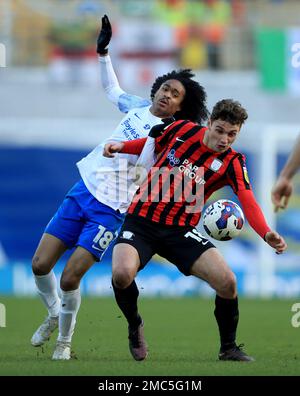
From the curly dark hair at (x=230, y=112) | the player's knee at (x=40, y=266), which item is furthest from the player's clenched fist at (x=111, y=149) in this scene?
the player's knee at (x=40, y=266)

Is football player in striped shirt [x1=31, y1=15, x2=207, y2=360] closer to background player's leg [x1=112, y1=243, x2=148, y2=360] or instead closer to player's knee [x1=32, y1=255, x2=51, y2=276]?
player's knee [x1=32, y1=255, x2=51, y2=276]

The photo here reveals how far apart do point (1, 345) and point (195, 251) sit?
2388 millimetres

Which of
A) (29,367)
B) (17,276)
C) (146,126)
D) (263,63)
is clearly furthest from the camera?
(263,63)

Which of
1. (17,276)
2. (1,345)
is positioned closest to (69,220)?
(1,345)

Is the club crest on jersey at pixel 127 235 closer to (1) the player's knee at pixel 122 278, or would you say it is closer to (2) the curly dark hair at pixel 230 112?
(1) the player's knee at pixel 122 278

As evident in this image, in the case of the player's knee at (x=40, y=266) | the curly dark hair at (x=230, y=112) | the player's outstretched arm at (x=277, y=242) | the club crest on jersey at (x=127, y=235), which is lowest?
the player's knee at (x=40, y=266)

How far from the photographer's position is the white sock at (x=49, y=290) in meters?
8.47

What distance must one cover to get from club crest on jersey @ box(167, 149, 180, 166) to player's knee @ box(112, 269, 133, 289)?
92 cm

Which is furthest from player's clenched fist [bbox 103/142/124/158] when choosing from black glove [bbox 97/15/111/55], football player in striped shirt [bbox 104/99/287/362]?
black glove [bbox 97/15/111/55]

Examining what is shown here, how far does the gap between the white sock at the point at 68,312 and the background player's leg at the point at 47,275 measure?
12.3 inches

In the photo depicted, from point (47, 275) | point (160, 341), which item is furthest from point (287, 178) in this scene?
point (160, 341)

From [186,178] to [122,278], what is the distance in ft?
3.00

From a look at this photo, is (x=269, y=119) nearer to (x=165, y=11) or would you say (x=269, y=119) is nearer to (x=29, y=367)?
(x=165, y=11)

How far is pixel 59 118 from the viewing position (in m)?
21.4
